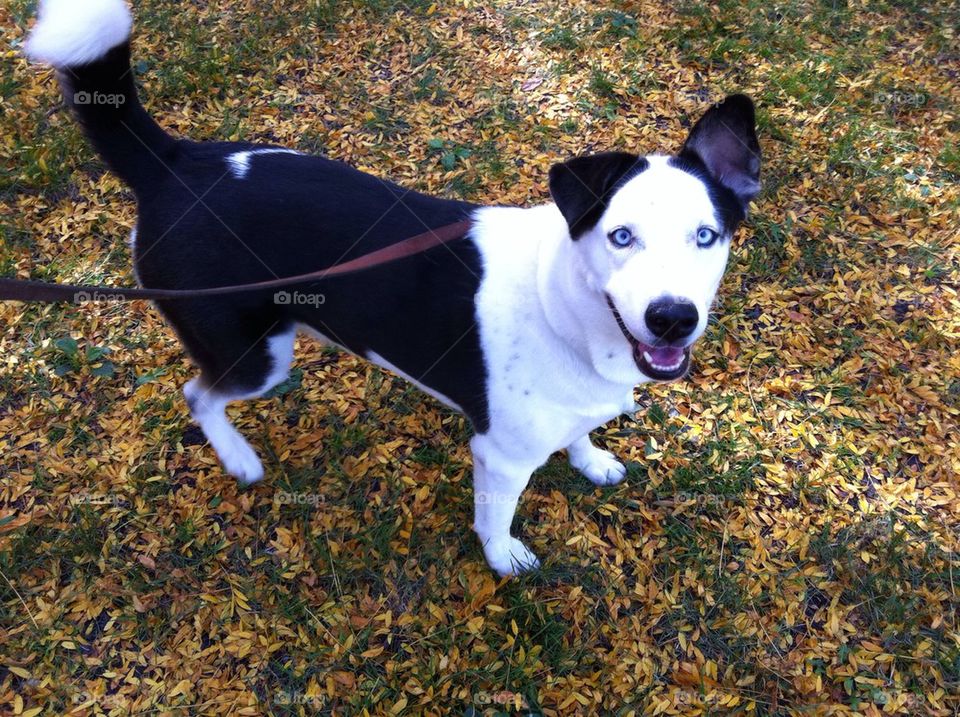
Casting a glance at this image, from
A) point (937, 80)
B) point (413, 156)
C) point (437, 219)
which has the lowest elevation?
point (413, 156)

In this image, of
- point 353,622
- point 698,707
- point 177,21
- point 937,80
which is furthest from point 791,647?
point 177,21

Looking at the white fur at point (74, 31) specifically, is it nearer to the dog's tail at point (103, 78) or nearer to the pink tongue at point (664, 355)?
the dog's tail at point (103, 78)

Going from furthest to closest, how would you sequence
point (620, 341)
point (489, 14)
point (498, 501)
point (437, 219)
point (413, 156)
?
point (489, 14) < point (413, 156) < point (498, 501) < point (437, 219) < point (620, 341)

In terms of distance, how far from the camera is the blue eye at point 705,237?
200 cm

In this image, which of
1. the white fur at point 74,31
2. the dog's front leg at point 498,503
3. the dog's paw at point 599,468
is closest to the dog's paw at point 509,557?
the dog's front leg at point 498,503

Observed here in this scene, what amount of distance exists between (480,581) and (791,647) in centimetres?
138

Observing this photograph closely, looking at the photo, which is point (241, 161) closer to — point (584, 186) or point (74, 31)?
point (74, 31)

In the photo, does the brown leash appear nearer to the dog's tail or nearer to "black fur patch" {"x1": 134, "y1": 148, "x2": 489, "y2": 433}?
"black fur patch" {"x1": 134, "y1": 148, "x2": 489, "y2": 433}

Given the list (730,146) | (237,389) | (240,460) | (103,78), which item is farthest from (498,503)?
(103,78)

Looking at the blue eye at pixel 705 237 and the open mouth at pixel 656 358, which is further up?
the blue eye at pixel 705 237

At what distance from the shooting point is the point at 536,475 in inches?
131

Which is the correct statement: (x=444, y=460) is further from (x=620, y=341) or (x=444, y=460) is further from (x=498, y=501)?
(x=620, y=341)

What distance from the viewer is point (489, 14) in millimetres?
5199

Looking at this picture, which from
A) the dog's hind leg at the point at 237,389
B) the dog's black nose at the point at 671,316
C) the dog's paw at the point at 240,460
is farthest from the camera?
the dog's paw at the point at 240,460
